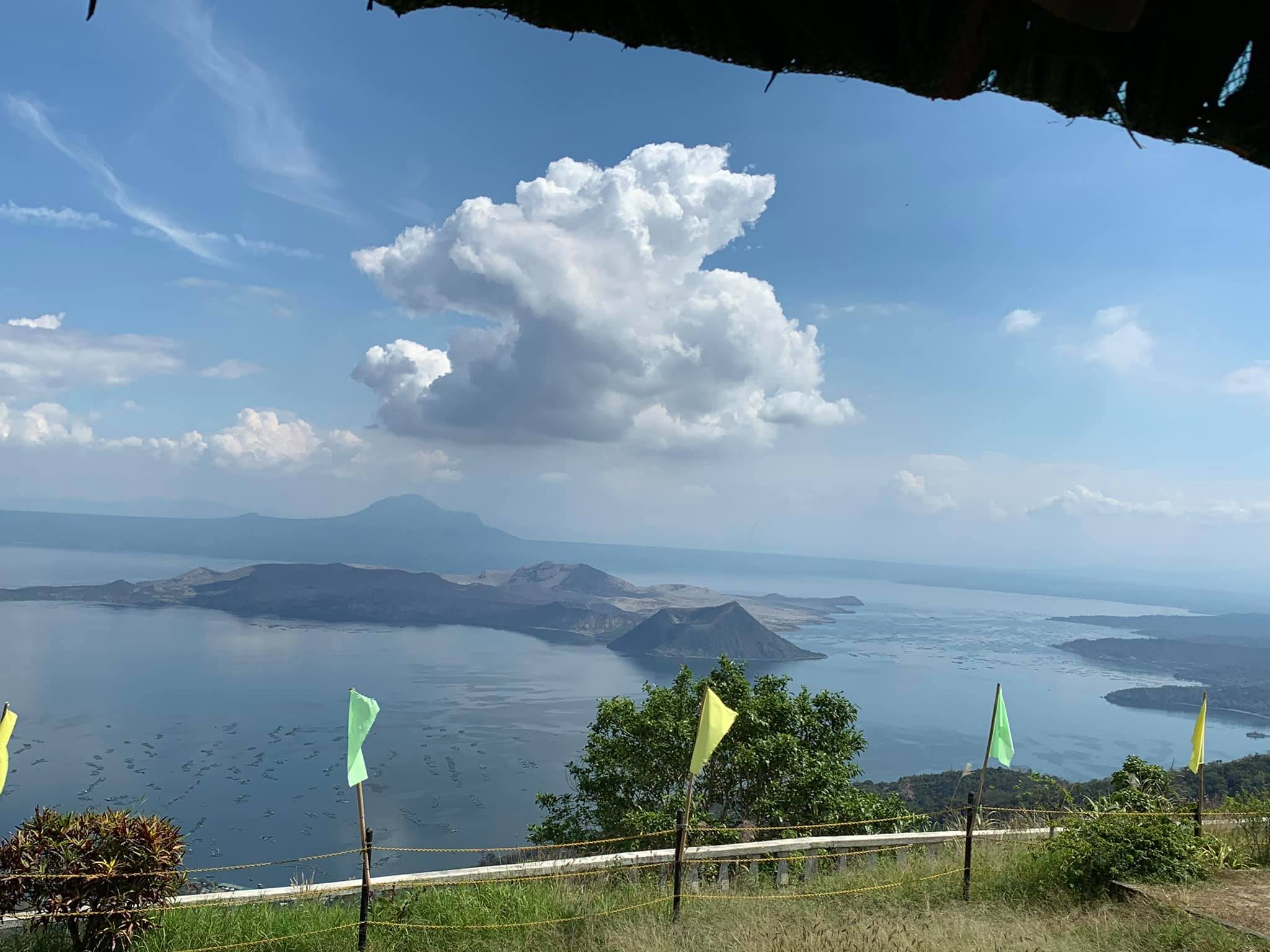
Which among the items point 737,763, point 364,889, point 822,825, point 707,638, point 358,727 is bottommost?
point 707,638

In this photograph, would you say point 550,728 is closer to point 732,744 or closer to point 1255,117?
point 732,744

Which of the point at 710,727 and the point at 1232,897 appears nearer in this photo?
the point at 1232,897

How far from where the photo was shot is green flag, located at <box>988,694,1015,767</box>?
8.21 m

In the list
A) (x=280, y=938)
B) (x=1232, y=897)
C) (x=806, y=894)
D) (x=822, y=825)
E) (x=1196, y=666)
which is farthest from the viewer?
(x=1196, y=666)

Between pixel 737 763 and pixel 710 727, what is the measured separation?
288 inches

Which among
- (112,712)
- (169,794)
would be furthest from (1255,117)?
(112,712)

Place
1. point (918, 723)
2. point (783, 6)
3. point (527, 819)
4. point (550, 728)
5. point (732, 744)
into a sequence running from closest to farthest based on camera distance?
1. point (783, 6)
2. point (732, 744)
3. point (527, 819)
4. point (550, 728)
5. point (918, 723)

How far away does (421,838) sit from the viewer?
2795 inches

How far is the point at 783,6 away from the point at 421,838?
80.3 meters

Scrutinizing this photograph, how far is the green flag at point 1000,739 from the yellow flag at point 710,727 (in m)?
3.72

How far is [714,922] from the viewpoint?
18.0 feet

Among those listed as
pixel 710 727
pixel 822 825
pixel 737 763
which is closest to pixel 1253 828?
pixel 822 825

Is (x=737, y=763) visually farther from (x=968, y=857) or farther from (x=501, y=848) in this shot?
(x=501, y=848)

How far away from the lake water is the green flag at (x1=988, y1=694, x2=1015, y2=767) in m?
47.7
